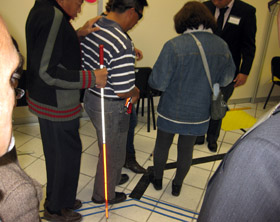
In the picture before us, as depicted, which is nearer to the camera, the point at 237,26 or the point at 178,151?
the point at 178,151

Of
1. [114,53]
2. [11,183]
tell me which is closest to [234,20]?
[114,53]

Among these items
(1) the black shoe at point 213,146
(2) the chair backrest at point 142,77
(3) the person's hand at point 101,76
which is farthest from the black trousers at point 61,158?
(1) the black shoe at point 213,146

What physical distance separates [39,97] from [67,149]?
0.39m

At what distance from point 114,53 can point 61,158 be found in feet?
2.51

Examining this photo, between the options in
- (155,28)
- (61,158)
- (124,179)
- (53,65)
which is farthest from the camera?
(155,28)

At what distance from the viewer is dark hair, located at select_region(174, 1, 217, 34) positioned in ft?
5.27

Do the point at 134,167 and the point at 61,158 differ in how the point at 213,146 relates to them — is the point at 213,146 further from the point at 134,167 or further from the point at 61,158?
the point at 61,158

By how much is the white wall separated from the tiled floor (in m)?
1.18

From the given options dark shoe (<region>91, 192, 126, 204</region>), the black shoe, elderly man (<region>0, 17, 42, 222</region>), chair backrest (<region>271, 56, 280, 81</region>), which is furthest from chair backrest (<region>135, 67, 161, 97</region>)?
elderly man (<region>0, 17, 42, 222</region>)

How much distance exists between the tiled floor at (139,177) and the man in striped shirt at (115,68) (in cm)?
42

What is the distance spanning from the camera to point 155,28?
11.7 ft

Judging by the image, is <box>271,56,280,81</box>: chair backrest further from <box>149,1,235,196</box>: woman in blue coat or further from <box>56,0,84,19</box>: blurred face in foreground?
<box>56,0,84,19</box>: blurred face in foreground

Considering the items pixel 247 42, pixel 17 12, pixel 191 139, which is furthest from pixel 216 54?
pixel 17 12

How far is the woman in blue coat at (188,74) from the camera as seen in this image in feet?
5.29
